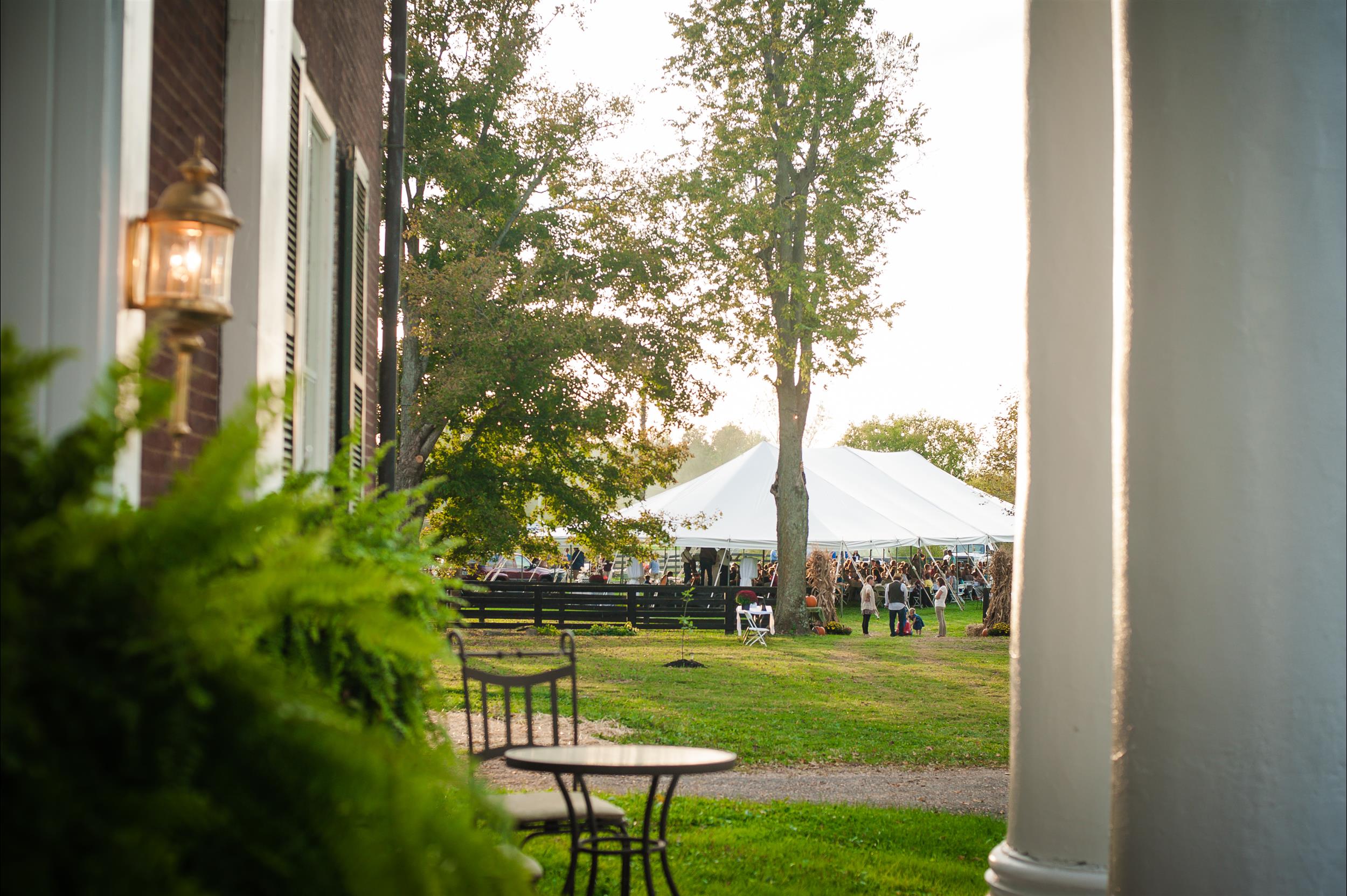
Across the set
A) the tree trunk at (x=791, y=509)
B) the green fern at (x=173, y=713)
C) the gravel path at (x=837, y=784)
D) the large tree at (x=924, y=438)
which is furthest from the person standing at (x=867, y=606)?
the large tree at (x=924, y=438)

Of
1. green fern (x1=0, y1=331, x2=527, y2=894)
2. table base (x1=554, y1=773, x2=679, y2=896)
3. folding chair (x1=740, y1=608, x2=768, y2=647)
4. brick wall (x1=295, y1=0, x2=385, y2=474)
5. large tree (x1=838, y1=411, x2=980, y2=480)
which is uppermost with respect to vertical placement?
large tree (x1=838, y1=411, x2=980, y2=480)

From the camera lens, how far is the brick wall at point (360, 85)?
5836mm

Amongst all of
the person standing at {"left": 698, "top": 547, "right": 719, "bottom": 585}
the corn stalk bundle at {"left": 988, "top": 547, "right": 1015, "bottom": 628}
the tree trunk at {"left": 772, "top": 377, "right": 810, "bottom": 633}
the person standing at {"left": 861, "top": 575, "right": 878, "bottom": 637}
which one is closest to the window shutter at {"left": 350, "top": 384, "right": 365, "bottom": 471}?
the tree trunk at {"left": 772, "top": 377, "right": 810, "bottom": 633}

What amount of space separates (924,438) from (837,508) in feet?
148

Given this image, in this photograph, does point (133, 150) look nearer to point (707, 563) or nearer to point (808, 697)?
point (808, 697)

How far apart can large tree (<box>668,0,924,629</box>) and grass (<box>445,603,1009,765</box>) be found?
4.73 metres

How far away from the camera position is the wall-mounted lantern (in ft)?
9.66

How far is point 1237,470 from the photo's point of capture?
8.17 ft

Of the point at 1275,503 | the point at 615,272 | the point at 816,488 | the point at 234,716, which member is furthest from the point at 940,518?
the point at 234,716

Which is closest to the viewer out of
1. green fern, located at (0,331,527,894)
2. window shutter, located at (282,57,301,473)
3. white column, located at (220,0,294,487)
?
green fern, located at (0,331,527,894)

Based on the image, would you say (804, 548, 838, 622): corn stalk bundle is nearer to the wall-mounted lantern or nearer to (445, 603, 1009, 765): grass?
(445, 603, 1009, 765): grass

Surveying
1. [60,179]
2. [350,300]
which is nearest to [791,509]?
[350,300]

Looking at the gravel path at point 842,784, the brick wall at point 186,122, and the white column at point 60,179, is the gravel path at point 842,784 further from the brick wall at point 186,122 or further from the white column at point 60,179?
the white column at point 60,179

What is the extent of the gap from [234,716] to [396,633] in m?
0.33
